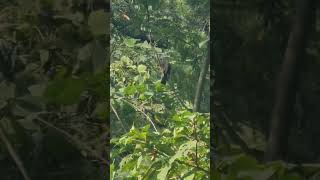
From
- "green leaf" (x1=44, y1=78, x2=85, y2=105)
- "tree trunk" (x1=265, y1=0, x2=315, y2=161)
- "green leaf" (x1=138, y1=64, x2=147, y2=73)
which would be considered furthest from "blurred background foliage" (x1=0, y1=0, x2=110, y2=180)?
"green leaf" (x1=138, y1=64, x2=147, y2=73)

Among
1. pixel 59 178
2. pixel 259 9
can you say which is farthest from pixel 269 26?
pixel 59 178

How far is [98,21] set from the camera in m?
0.91

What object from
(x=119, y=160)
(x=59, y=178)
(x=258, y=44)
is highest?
(x=258, y=44)

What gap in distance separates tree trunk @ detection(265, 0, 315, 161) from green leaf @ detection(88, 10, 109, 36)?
0.36 meters

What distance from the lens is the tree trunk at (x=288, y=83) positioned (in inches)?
37.7

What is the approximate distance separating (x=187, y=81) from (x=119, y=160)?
381 millimetres

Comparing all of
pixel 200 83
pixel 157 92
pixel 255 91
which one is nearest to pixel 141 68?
pixel 157 92

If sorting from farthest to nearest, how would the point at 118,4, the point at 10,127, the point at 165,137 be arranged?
the point at 118,4 → the point at 165,137 → the point at 10,127

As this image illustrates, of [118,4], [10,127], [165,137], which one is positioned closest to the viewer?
[10,127]

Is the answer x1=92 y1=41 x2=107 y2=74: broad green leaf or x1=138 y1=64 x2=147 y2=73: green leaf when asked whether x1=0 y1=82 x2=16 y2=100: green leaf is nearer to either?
x1=92 y1=41 x2=107 y2=74: broad green leaf

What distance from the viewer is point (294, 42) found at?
3.16 feet

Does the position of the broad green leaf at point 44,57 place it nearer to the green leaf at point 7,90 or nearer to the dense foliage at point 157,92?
the green leaf at point 7,90

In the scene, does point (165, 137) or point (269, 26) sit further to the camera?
point (165, 137)

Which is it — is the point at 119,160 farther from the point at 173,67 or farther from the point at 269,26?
the point at 269,26
